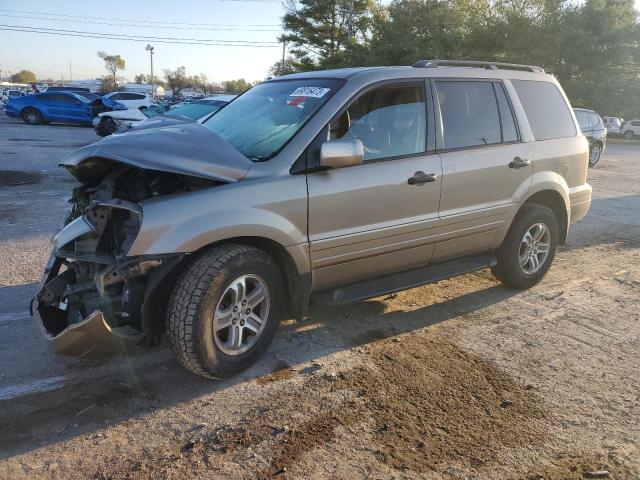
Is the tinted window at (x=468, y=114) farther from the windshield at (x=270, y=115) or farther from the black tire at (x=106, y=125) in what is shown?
the black tire at (x=106, y=125)

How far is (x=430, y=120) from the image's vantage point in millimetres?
4145

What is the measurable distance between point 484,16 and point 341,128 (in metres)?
34.3

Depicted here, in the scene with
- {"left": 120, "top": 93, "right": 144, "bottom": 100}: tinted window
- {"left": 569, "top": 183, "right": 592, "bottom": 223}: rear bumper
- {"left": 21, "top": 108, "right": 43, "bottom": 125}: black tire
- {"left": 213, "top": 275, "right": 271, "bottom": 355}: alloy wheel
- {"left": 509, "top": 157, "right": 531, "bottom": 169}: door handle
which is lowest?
{"left": 213, "top": 275, "right": 271, "bottom": 355}: alloy wheel

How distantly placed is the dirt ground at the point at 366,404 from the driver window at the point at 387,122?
4.73 feet

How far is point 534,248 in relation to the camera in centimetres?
511

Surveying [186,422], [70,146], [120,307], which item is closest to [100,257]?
[120,307]

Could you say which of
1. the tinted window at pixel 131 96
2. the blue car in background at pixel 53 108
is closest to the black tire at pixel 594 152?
the blue car in background at pixel 53 108

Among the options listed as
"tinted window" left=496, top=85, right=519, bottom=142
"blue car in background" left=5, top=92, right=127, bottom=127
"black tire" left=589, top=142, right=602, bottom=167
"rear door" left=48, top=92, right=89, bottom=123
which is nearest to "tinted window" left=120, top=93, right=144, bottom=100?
"blue car in background" left=5, top=92, right=127, bottom=127

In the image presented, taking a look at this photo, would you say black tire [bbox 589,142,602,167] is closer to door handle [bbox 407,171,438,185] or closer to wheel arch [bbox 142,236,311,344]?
door handle [bbox 407,171,438,185]

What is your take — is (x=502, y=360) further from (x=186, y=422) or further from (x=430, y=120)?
(x=186, y=422)

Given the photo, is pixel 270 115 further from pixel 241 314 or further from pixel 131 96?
pixel 131 96

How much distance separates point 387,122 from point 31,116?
86.8ft

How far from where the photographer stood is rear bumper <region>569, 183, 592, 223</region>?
530 centimetres

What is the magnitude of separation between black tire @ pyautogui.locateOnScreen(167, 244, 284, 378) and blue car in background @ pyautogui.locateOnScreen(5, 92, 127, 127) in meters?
24.3
